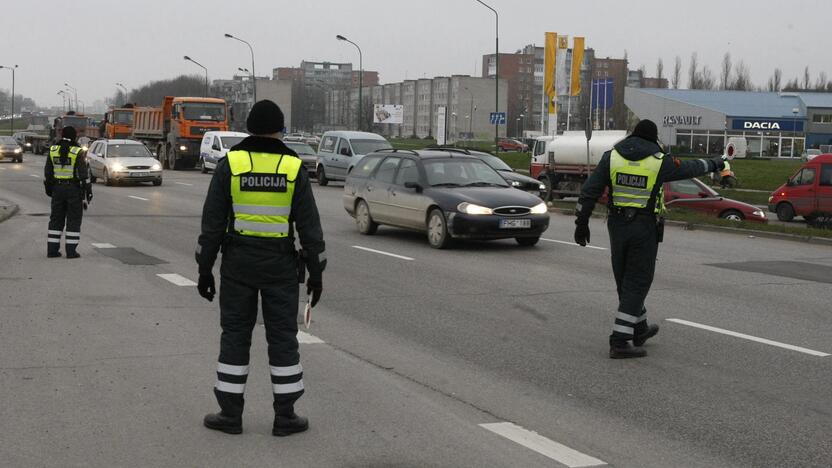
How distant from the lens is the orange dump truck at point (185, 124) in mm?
47000

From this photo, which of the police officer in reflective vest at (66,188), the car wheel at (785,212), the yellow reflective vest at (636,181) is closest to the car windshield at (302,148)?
the car wheel at (785,212)

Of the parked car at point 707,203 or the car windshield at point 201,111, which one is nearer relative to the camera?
the parked car at point 707,203

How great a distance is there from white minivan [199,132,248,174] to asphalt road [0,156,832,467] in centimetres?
2803

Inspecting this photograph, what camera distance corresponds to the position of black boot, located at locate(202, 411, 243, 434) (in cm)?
557

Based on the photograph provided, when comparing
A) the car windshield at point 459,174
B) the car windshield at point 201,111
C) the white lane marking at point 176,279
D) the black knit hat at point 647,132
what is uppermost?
the car windshield at point 201,111

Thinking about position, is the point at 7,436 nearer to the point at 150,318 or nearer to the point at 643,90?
the point at 150,318

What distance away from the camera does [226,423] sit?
5574mm

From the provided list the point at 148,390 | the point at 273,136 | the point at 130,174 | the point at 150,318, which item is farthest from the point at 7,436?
the point at 130,174

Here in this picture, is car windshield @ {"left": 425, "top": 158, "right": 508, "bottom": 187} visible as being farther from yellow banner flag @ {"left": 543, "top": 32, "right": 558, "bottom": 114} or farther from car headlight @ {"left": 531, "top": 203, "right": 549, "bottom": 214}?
yellow banner flag @ {"left": 543, "top": 32, "right": 558, "bottom": 114}

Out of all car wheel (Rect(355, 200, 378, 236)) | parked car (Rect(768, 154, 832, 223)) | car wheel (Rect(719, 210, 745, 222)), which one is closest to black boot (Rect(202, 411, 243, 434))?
car wheel (Rect(355, 200, 378, 236))

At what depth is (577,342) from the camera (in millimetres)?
8352

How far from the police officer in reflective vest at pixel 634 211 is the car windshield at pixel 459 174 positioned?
26.5 ft

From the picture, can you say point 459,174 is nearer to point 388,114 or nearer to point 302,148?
point 302,148

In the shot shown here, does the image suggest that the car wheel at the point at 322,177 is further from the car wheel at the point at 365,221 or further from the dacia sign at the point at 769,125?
the dacia sign at the point at 769,125
